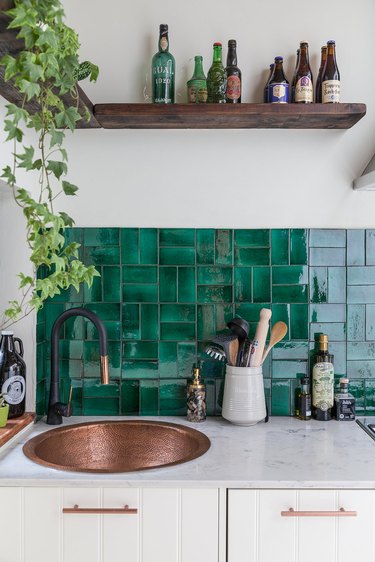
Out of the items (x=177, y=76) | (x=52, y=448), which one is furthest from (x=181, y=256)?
(x=52, y=448)

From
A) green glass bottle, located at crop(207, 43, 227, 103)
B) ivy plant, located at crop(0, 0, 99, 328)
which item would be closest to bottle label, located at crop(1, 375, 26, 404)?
ivy plant, located at crop(0, 0, 99, 328)

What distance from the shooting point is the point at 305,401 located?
7.26 ft

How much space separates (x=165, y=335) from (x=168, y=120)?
791 mm

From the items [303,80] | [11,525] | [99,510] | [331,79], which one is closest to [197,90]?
[303,80]

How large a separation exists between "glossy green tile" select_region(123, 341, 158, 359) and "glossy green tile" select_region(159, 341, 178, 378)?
0.09 feet

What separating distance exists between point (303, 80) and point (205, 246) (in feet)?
2.26

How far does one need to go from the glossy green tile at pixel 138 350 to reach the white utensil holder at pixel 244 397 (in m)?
0.32

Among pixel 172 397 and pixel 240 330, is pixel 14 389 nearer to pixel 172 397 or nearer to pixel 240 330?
pixel 172 397

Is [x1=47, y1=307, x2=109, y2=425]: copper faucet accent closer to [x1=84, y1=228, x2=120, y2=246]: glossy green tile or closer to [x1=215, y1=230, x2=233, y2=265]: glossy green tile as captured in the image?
[x1=84, y1=228, x2=120, y2=246]: glossy green tile

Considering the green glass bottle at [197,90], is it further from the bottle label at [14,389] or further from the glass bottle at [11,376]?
the bottle label at [14,389]

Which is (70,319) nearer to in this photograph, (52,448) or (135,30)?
(52,448)

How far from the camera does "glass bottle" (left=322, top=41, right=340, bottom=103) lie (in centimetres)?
211

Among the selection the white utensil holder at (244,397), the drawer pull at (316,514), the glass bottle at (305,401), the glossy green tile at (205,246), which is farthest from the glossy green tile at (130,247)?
the drawer pull at (316,514)

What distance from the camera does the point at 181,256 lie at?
229 cm
